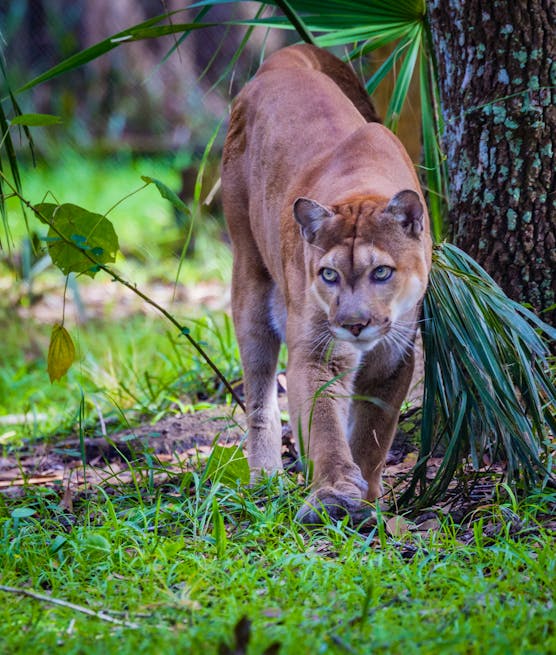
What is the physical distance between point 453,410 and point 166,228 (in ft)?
20.4

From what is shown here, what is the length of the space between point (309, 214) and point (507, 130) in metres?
0.94

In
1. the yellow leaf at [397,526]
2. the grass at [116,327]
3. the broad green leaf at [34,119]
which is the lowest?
the yellow leaf at [397,526]

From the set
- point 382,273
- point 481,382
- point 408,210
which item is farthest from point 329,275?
point 481,382

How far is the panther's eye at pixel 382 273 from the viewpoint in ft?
9.87

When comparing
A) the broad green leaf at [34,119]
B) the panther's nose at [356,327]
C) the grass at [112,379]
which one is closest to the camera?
the broad green leaf at [34,119]

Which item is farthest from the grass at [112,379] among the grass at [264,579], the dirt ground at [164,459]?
the grass at [264,579]

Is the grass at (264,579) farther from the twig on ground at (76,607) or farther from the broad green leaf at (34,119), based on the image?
the broad green leaf at (34,119)

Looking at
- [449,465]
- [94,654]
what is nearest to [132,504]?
[449,465]

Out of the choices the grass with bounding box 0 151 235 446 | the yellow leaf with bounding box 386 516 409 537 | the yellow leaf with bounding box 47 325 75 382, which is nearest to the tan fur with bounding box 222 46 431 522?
the yellow leaf with bounding box 386 516 409 537

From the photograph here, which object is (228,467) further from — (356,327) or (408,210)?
(408,210)

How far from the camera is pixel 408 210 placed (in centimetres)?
302

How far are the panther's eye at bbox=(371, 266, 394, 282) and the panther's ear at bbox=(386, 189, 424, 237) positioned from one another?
0.15m

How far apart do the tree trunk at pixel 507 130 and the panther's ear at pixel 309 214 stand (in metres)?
0.84

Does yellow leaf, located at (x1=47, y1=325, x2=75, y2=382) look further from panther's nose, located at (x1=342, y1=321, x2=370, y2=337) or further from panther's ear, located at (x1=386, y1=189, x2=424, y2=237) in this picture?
panther's ear, located at (x1=386, y1=189, x2=424, y2=237)
